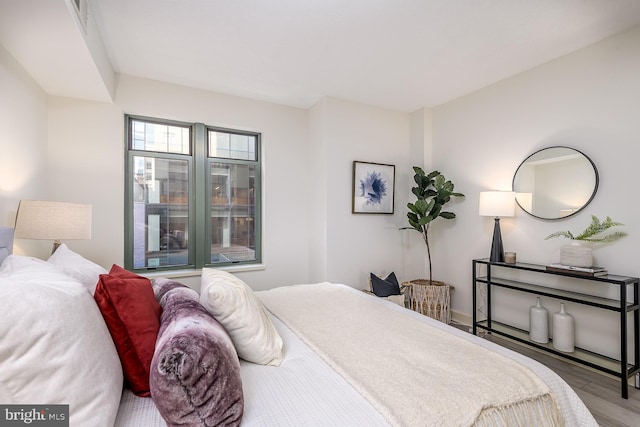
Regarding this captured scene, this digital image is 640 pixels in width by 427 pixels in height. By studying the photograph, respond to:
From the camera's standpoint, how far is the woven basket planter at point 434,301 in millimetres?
3342

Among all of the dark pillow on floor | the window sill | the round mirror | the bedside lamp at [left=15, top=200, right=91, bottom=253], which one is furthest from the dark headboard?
the round mirror

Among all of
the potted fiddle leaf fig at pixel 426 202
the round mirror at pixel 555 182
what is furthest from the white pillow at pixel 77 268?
the round mirror at pixel 555 182

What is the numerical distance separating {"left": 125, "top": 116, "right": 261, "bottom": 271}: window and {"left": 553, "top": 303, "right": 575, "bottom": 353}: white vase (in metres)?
2.96

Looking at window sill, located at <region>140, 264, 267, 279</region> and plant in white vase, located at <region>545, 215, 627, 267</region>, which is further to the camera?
window sill, located at <region>140, 264, 267, 279</region>

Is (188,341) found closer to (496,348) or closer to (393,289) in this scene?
(496,348)

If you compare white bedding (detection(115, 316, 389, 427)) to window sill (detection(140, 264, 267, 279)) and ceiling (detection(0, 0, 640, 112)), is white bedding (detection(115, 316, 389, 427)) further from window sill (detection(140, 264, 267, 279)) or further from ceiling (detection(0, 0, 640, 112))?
window sill (detection(140, 264, 267, 279))

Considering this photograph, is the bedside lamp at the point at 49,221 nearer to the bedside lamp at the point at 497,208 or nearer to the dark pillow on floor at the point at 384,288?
the dark pillow on floor at the point at 384,288

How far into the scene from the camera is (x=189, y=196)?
3.32 meters

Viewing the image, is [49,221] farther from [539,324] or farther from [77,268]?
[539,324]

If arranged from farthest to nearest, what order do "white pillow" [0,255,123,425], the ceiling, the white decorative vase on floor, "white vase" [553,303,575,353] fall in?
"white vase" [553,303,575,353]
the white decorative vase on floor
the ceiling
"white pillow" [0,255,123,425]

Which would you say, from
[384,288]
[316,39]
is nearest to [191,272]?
[384,288]


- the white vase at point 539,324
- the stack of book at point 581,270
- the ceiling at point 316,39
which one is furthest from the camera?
the white vase at point 539,324

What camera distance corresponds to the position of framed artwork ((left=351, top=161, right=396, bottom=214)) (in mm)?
3645

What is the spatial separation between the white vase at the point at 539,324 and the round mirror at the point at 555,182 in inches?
32.7
